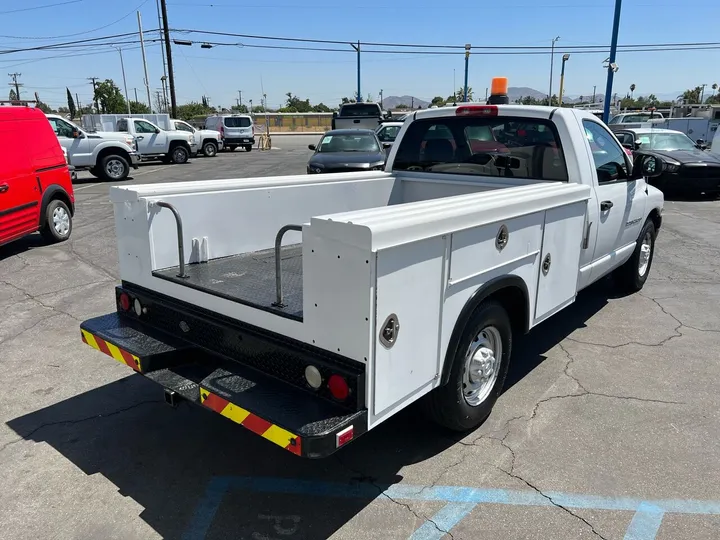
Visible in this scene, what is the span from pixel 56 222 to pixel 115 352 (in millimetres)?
6710

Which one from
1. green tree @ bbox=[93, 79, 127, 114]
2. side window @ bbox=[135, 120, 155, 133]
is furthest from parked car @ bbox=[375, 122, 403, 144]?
green tree @ bbox=[93, 79, 127, 114]

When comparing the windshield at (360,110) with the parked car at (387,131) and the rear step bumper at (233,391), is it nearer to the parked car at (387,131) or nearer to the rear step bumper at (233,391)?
the parked car at (387,131)

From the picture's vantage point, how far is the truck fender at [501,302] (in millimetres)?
2979

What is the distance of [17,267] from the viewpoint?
779 centimetres

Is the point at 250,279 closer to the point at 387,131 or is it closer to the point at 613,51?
the point at 387,131

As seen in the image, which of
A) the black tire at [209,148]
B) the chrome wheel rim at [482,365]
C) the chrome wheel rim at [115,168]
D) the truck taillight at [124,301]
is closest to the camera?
the chrome wheel rim at [482,365]

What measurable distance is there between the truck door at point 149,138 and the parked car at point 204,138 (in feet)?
10.5

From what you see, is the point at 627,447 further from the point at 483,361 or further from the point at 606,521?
the point at 483,361

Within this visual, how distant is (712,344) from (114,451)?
16.7 feet

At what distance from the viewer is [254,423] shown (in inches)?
103

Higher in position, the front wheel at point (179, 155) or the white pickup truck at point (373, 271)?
the white pickup truck at point (373, 271)

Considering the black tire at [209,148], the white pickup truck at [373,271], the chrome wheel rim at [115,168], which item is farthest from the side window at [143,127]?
the white pickup truck at [373,271]

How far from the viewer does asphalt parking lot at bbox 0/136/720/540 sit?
2.86 metres

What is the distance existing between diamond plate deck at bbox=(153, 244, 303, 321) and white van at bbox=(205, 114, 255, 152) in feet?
103
